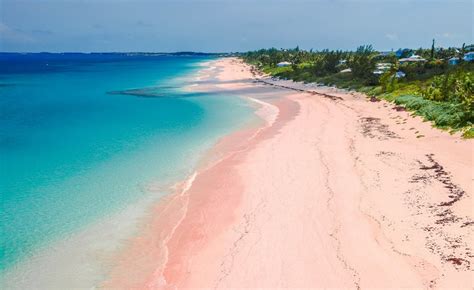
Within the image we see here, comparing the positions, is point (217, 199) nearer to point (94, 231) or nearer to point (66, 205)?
point (94, 231)

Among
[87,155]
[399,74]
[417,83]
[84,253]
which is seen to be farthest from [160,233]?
[399,74]

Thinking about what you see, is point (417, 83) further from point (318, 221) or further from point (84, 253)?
point (84, 253)

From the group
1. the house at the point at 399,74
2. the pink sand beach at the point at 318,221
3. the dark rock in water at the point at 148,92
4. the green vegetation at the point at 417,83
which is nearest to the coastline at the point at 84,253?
the pink sand beach at the point at 318,221

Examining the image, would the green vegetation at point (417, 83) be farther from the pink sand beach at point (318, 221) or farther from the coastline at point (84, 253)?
the coastline at point (84, 253)

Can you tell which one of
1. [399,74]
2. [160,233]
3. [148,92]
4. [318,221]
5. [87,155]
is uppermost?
[399,74]

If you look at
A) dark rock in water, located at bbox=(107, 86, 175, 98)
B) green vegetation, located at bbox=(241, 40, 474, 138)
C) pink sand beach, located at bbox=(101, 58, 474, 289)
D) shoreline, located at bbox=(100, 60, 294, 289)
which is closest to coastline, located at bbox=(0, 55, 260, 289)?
shoreline, located at bbox=(100, 60, 294, 289)

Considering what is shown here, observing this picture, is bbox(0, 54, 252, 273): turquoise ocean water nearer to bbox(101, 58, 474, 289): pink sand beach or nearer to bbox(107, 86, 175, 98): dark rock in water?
bbox(101, 58, 474, 289): pink sand beach
